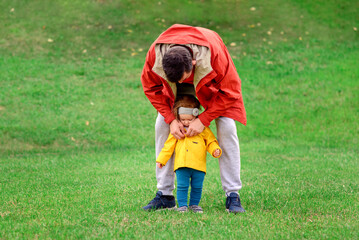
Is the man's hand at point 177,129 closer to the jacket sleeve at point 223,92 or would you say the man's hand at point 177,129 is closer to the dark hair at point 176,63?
the jacket sleeve at point 223,92

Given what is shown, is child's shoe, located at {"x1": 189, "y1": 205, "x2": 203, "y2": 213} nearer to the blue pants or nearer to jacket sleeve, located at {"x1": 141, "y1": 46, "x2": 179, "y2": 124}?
the blue pants

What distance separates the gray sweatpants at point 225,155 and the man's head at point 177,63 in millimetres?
825

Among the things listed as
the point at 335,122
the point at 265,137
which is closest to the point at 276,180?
the point at 265,137

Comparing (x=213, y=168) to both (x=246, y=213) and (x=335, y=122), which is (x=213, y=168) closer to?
(x=246, y=213)

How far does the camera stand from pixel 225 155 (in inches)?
182

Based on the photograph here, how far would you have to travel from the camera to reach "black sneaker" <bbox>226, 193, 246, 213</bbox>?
4500 millimetres

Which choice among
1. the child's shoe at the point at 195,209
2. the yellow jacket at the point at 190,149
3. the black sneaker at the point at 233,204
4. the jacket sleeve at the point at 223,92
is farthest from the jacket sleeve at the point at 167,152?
the black sneaker at the point at 233,204

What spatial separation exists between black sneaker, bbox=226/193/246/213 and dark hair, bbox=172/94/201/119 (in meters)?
0.97

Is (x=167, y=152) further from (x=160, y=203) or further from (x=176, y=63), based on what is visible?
(x=176, y=63)

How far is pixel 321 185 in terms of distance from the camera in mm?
6129

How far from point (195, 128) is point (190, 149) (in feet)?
0.69

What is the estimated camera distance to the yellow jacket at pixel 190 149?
14.4 feet

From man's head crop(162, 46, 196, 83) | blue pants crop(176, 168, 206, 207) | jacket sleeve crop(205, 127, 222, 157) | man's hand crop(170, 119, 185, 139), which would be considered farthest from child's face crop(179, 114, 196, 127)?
man's head crop(162, 46, 196, 83)

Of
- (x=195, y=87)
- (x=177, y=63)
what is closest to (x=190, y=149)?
(x=195, y=87)
